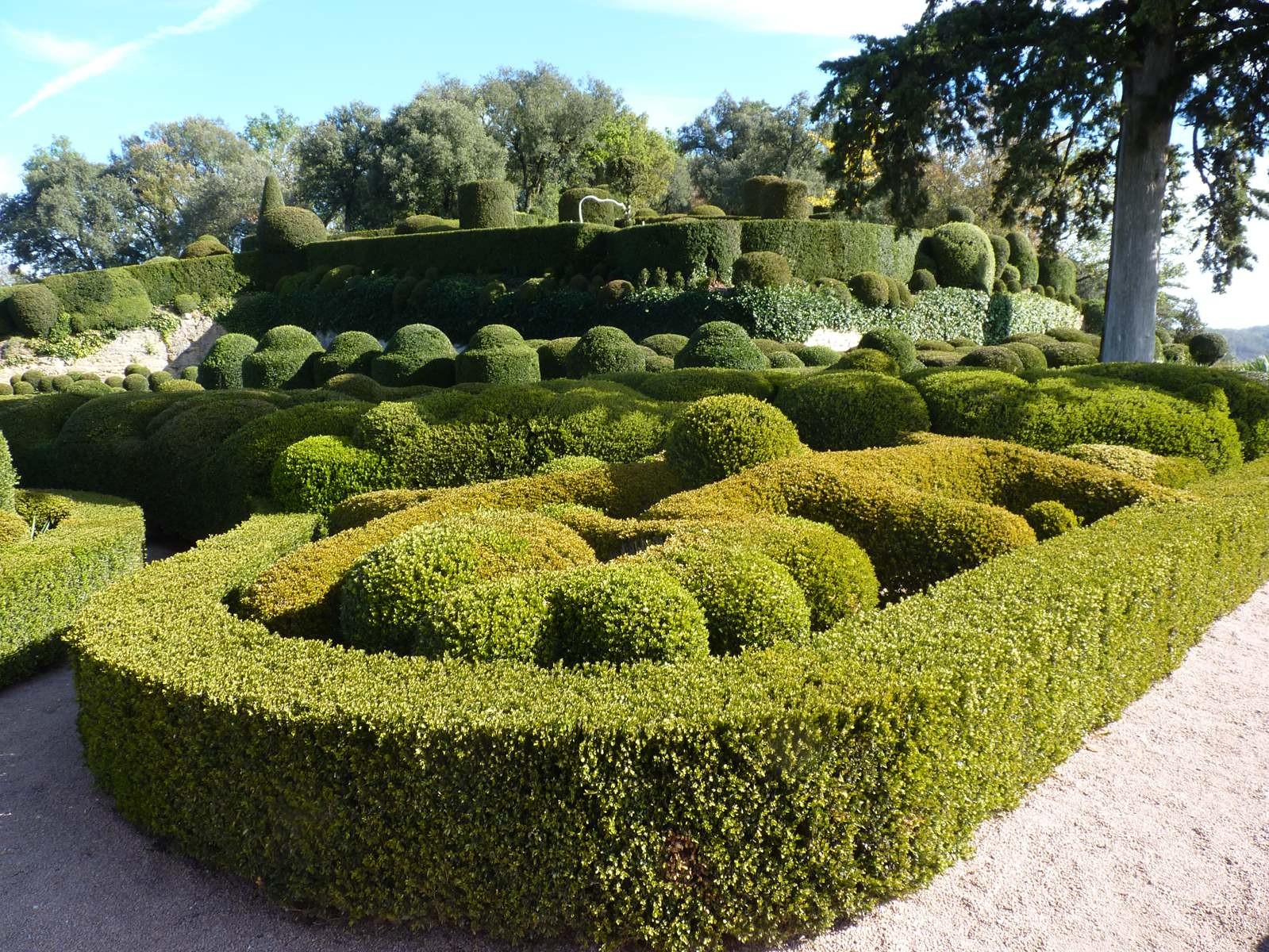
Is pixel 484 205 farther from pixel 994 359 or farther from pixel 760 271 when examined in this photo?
pixel 994 359

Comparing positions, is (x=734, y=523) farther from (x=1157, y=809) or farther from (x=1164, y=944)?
(x=1164, y=944)

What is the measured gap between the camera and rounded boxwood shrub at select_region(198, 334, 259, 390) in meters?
19.5

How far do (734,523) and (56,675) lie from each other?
4845 millimetres

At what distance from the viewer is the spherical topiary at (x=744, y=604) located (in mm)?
4188

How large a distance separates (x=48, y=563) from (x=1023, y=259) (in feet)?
112

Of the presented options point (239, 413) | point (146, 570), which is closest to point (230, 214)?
point (239, 413)

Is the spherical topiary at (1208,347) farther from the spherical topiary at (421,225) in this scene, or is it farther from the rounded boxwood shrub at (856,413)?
the spherical topiary at (421,225)

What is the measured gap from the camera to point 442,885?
3.12 m

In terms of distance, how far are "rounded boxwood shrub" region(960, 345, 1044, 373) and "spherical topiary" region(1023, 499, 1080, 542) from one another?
1106 centimetres

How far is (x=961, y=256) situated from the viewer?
28.6 meters

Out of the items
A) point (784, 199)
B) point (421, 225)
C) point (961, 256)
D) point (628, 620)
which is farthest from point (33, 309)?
point (628, 620)

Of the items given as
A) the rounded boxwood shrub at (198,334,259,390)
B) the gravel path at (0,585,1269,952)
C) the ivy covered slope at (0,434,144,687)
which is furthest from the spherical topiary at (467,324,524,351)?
the gravel path at (0,585,1269,952)

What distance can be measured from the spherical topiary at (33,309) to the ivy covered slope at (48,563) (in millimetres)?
29007

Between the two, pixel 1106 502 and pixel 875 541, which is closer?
pixel 875 541
